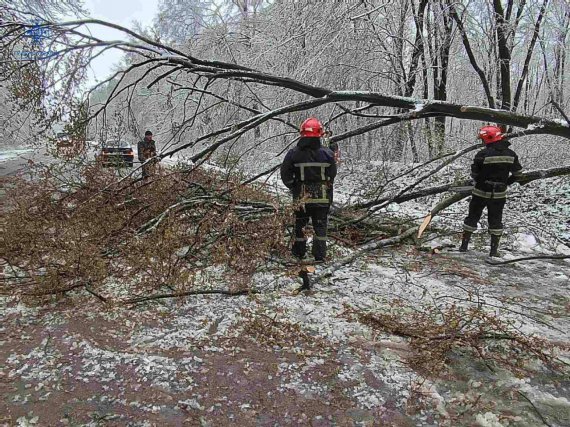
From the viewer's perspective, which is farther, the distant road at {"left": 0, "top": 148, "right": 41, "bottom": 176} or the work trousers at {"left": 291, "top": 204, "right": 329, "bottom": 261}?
the distant road at {"left": 0, "top": 148, "right": 41, "bottom": 176}

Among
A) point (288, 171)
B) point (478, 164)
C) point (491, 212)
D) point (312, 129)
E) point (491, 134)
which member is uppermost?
point (312, 129)

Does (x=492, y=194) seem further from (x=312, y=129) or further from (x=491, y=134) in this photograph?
(x=312, y=129)

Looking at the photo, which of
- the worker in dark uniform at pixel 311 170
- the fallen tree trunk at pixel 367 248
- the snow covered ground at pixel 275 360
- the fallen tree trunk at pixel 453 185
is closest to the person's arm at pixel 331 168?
the worker in dark uniform at pixel 311 170

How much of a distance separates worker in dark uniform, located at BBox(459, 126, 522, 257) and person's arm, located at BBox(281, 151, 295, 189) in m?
2.69

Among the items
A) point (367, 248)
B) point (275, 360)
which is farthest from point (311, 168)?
point (275, 360)

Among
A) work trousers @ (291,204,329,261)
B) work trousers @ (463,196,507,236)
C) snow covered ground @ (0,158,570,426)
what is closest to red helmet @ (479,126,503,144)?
work trousers @ (463,196,507,236)

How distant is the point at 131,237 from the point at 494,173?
15.6ft

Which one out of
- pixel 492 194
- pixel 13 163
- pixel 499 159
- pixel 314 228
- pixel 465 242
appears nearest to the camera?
pixel 314 228

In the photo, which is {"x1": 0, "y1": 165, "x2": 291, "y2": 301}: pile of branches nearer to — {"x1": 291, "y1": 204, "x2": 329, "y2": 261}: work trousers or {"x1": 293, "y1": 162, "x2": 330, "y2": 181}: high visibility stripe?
{"x1": 291, "y1": 204, "x2": 329, "y2": 261}: work trousers

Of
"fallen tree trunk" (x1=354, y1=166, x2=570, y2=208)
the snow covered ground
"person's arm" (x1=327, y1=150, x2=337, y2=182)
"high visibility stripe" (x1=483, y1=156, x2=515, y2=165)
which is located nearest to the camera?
the snow covered ground

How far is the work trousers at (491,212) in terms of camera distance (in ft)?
17.8

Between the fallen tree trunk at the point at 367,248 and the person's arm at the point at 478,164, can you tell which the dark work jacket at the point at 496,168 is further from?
the fallen tree trunk at the point at 367,248

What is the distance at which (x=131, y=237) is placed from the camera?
4.88 metres

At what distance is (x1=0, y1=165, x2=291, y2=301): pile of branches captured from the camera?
163 inches
